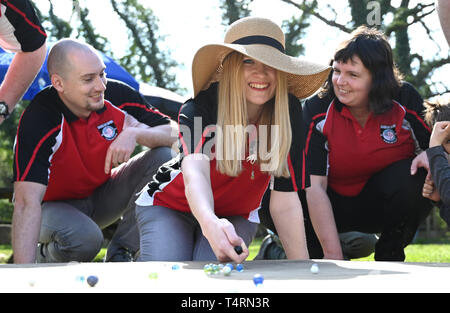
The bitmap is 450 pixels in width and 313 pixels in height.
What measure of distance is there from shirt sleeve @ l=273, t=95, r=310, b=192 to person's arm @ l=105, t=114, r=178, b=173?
96 cm

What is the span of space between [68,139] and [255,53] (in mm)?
1376

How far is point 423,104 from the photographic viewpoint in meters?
3.43

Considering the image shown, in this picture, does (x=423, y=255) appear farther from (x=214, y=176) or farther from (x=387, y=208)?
(x=214, y=176)

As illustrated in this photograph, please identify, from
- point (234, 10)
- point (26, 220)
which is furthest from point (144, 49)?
point (26, 220)

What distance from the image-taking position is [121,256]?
3.55 meters

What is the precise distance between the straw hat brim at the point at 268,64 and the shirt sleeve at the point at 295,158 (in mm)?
81

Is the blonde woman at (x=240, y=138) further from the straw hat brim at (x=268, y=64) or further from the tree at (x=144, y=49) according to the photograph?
the tree at (x=144, y=49)

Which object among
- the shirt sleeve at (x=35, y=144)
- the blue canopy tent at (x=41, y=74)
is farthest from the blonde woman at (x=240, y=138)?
A: the blue canopy tent at (x=41, y=74)

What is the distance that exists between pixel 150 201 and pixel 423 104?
162 cm

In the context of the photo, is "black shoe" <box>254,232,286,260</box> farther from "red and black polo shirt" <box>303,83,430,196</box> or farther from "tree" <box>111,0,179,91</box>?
"tree" <box>111,0,179,91</box>

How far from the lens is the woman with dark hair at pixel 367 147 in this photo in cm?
331

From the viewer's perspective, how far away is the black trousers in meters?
3.38
